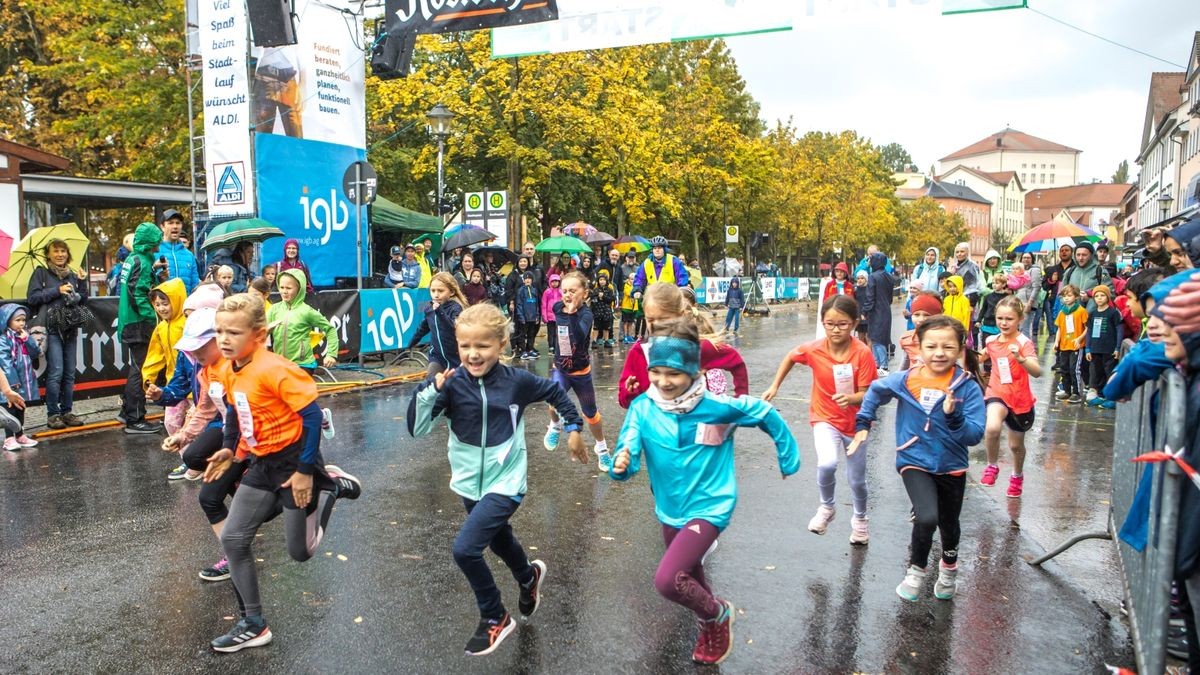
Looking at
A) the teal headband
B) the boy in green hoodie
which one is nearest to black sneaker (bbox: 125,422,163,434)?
the boy in green hoodie

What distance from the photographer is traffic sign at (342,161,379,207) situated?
1517 centimetres

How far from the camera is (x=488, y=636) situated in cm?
407

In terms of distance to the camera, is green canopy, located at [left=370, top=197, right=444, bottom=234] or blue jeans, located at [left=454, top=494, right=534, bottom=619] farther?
green canopy, located at [left=370, top=197, right=444, bottom=234]

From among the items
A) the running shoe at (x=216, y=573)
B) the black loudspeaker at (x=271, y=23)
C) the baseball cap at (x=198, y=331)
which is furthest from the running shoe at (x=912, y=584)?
the black loudspeaker at (x=271, y=23)

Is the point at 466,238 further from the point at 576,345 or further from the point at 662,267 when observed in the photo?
the point at 576,345

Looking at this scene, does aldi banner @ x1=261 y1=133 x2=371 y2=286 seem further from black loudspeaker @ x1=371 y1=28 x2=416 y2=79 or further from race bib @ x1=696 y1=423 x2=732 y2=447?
race bib @ x1=696 y1=423 x2=732 y2=447

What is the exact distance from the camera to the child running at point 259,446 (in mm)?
4207

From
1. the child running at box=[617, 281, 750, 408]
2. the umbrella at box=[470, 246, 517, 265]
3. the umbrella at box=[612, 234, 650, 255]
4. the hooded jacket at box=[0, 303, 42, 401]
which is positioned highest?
the umbrella at box=[612, 234, 650, 255]

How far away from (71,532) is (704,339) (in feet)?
14.4

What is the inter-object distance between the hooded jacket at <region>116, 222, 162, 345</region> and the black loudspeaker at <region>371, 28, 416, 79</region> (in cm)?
479

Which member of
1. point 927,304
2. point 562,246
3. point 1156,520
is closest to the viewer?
point 1156,520

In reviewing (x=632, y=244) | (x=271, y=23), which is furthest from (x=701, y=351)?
(x=632, y=244)

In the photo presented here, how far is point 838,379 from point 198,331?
3.71 m

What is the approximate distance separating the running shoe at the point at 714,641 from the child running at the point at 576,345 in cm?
366
